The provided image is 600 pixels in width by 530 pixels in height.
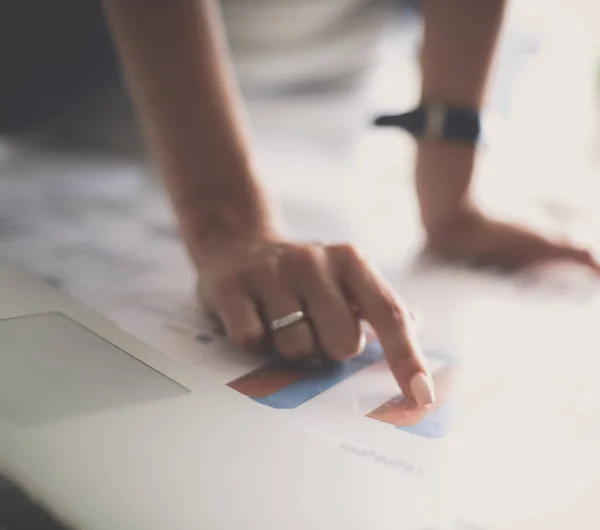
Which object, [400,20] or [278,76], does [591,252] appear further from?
[400,20]

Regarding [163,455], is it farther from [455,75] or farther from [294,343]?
[455,75]

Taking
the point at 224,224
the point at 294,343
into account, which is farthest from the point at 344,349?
the point at 224,224

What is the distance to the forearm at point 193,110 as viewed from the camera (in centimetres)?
47

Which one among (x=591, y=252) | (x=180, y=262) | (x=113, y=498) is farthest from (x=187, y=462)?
(x=591, y=252)

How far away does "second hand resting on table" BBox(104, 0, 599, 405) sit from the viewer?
383 mm

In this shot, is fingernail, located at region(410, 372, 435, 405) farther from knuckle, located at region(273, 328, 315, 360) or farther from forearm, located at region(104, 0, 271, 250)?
forearm, located at region(104, 0, 271, 250)

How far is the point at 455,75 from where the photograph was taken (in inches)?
23.9

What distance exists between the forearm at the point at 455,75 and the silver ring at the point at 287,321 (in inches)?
9.8

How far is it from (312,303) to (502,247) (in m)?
0.24

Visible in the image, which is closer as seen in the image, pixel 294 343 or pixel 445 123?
pixel 294 343

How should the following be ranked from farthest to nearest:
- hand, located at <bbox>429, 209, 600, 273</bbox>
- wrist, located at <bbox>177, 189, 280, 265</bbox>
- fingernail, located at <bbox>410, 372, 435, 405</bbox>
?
1. hand, located at <bbox>429, 209, 600, 273</bbox>
2. wrist, located at <bbox>177, 189, 280, 265</bbox>
3. fingernail, located at <bbox>410, 372, 435, 405</bbox>

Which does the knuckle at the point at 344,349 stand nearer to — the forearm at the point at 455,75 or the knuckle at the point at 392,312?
the knuckle at the point at 392,312

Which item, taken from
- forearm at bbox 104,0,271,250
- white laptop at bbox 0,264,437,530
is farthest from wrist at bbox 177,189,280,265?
white laptop at bbox 0,264,437,530

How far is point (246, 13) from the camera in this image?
0.97m
